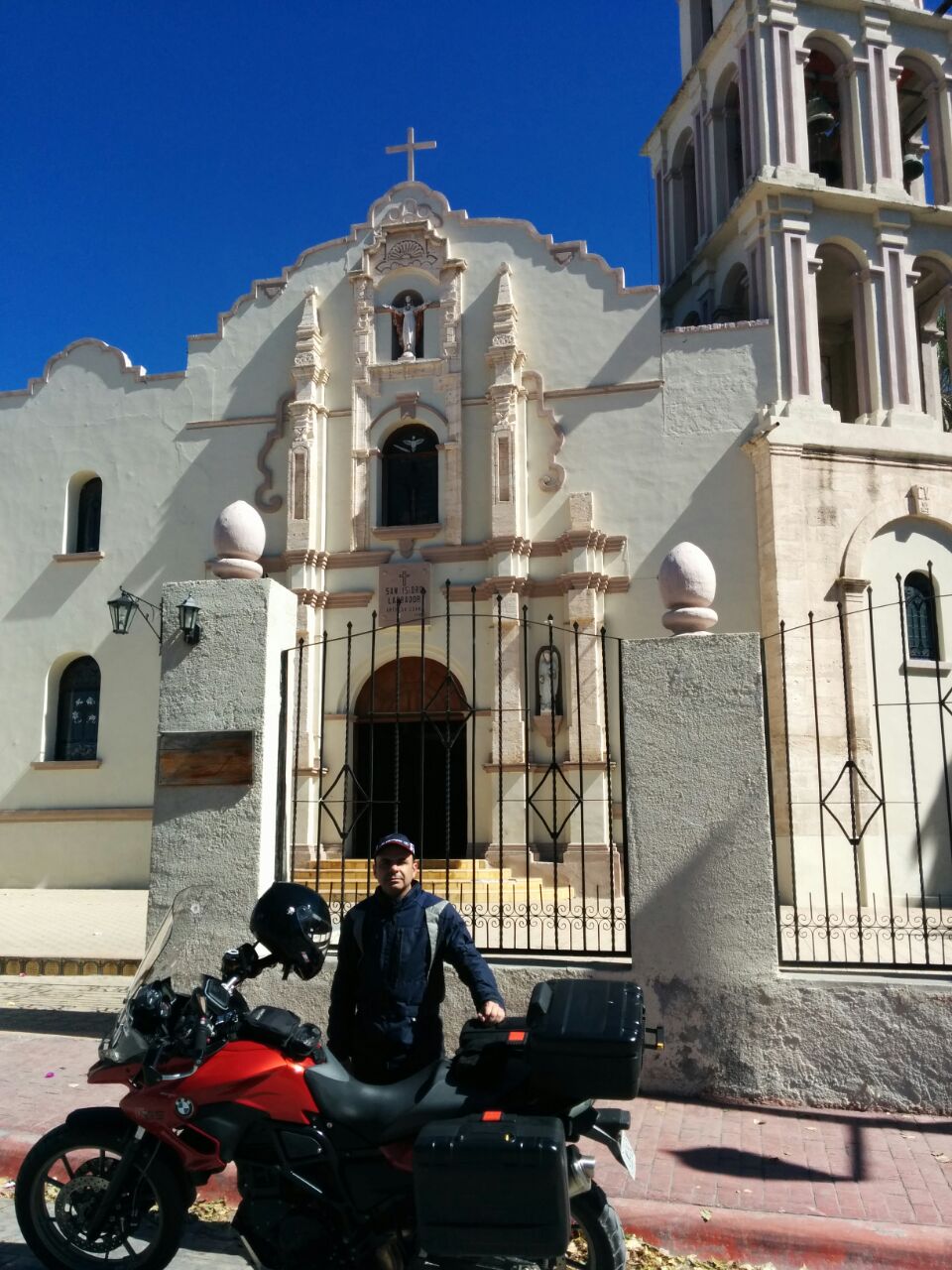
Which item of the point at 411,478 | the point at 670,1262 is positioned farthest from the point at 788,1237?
the point at 411,478

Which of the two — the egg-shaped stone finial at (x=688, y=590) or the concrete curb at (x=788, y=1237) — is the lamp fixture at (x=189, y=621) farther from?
Result: the concrete curb at (x=788, y=1237)

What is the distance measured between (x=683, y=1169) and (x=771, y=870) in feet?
5.67

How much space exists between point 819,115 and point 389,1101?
18677 mm

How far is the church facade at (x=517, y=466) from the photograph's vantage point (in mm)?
15281

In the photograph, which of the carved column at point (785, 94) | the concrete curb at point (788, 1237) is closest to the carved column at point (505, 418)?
the carved column at point (785, 94)

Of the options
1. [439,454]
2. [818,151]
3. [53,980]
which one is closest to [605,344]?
[439,454]

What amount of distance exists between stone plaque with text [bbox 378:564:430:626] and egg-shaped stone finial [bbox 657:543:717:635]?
9.86 m

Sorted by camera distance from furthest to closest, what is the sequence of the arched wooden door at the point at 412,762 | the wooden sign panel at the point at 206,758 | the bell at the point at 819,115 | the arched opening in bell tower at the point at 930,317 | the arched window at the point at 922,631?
1. the bell at the point at 819,115
2. the arched opening in bell tower at the point at 930,317
3. the arched wooden door at the point at 412,762
4. the arched window at the point at 922,631
5. the wooden sign panel at the point at 206,758

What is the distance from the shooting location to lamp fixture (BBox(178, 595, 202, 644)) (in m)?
6.71

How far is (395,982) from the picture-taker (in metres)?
3.95

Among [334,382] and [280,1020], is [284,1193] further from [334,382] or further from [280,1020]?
[334,382]

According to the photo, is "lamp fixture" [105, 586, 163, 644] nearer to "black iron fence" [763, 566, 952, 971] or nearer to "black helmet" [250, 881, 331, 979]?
"black iron fence" [763, 566, 952, 971]

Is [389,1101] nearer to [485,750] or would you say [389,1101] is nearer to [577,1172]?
[577,1172]

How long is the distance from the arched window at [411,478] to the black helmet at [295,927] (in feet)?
44.3
